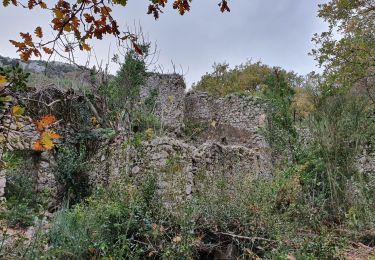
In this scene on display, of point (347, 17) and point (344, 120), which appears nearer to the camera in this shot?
point (344, 120)

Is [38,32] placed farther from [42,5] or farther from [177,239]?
[177,239]

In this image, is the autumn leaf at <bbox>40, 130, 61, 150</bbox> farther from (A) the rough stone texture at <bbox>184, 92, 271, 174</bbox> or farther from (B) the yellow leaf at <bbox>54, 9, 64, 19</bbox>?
(A) the rough stone texture at <bbox>184, 92, 271, 174</bbox>

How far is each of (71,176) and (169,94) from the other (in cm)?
827

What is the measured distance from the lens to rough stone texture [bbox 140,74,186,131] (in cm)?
1552

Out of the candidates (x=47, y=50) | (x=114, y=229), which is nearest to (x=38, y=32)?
(x=47, y=50)

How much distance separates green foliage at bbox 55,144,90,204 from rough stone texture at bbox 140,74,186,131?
7.14m

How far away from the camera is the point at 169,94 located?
52.5ft

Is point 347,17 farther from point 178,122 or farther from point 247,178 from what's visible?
point 247,178

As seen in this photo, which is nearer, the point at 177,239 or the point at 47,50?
the point at 47,50

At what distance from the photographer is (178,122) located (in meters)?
15.4

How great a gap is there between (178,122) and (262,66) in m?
13.7

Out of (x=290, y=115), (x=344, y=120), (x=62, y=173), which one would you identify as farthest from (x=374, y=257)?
(x=62, y=173)

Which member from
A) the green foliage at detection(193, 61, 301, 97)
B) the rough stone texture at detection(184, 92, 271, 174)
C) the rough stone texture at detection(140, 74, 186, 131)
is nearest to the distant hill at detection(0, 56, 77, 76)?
the rough stone texture at detection(140, 74, 186, 131)

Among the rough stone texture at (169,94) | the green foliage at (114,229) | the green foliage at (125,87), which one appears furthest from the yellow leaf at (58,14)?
the rough stone texture at (169,94)
